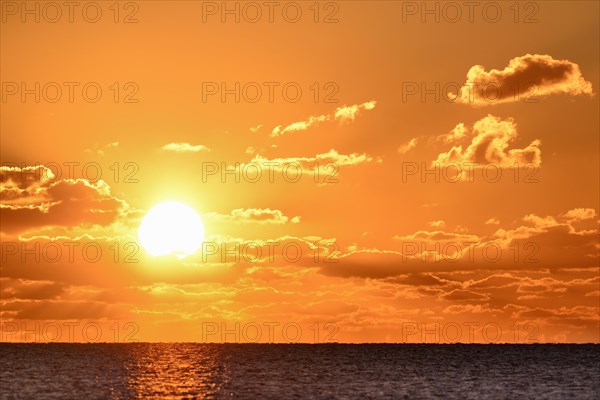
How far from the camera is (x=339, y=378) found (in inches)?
5335

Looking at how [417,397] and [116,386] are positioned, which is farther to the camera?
[116,386]

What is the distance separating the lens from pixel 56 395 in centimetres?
10244

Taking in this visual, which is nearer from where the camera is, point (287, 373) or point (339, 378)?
point (339, 378)

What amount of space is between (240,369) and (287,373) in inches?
635

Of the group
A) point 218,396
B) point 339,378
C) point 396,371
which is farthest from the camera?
point 396,371

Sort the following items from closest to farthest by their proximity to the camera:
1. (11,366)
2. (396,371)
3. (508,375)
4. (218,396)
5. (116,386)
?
1. (218,396)
2. (116,386)
3. (508,375)
4. (396,371)
5. (11,366)

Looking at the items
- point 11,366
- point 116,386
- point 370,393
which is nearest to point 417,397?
point 370,393

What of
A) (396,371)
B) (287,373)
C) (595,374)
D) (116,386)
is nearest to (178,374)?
(287,373)

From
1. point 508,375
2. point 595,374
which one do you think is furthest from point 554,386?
point 595,374

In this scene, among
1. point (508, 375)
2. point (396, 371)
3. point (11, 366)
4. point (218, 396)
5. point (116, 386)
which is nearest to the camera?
point (218, 396)

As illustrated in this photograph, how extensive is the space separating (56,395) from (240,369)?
2473 inches

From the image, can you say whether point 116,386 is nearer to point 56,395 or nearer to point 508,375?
point 56,395

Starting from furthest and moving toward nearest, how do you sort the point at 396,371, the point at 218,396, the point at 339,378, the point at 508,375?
the point at 396,371 < the point at 508,375 < the point at 339,378 < the point at 218,396

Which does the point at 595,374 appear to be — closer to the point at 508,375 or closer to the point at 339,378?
the point at 508,375
